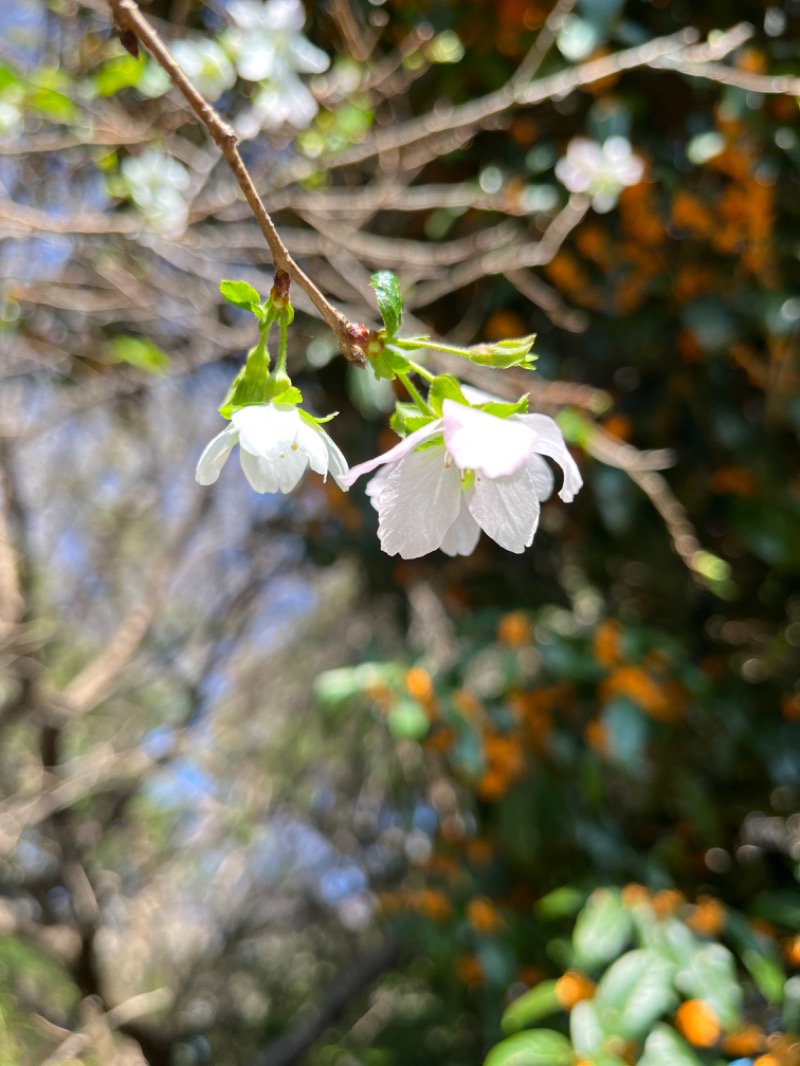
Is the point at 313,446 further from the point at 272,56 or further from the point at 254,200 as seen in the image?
the point at 272,56

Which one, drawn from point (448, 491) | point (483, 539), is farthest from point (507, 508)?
point (483, 539)

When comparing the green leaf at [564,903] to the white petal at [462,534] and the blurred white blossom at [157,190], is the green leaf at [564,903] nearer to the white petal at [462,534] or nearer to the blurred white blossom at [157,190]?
the white petal at [462,534]

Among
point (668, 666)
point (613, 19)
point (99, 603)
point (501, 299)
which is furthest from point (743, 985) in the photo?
point (99, 603)

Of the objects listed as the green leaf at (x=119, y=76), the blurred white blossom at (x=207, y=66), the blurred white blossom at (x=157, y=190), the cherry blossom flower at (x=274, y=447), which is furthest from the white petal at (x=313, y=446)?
the blurred white blossom at (x=207, y=66)

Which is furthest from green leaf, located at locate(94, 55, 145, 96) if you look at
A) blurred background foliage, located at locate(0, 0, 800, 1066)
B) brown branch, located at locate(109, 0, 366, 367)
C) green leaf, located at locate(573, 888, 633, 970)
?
green leaf, located at locate(573, 888, 633, 970)

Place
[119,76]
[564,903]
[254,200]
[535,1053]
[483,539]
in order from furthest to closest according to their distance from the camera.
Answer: [483,539] → [564,903] → [535,1053] → [119,76] → [254,200]

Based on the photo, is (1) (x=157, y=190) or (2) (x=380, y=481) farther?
(1) (x=157, y=190)

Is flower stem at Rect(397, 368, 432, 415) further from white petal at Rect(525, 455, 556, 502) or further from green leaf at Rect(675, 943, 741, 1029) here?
green leaf at Rect(675, 943, 741, 1029)

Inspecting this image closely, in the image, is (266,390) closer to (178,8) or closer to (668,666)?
(668,666)
